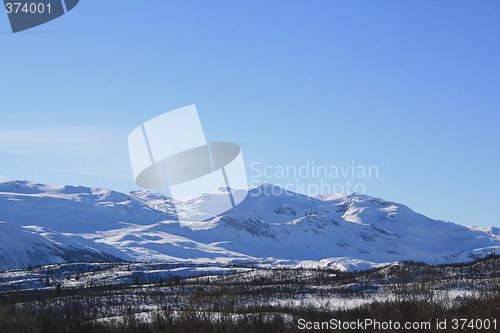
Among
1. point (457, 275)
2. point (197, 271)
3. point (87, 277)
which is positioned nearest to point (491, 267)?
point (457, 275)

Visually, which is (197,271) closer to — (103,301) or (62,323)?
(103,301)

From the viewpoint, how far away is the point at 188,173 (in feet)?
542

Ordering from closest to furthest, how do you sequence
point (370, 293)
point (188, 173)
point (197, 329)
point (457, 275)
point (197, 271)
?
point (197, 329) → point (370, 293) → point (457, 275) → point (197, 271) → point (188, 173)

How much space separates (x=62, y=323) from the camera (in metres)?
38.0

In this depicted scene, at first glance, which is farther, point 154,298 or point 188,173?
point 188,173

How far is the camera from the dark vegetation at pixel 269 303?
96.7ft

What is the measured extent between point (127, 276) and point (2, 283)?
20.7m

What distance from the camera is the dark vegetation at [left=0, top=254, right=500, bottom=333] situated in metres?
29.5

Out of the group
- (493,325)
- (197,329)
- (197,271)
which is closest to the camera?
(493,325)

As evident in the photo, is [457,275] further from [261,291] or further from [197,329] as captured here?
[197,329]

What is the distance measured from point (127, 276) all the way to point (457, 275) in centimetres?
5777

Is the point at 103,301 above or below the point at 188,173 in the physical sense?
below

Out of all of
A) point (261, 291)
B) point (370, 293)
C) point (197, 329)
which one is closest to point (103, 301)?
point (261, 291)

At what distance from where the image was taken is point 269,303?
5481cm
